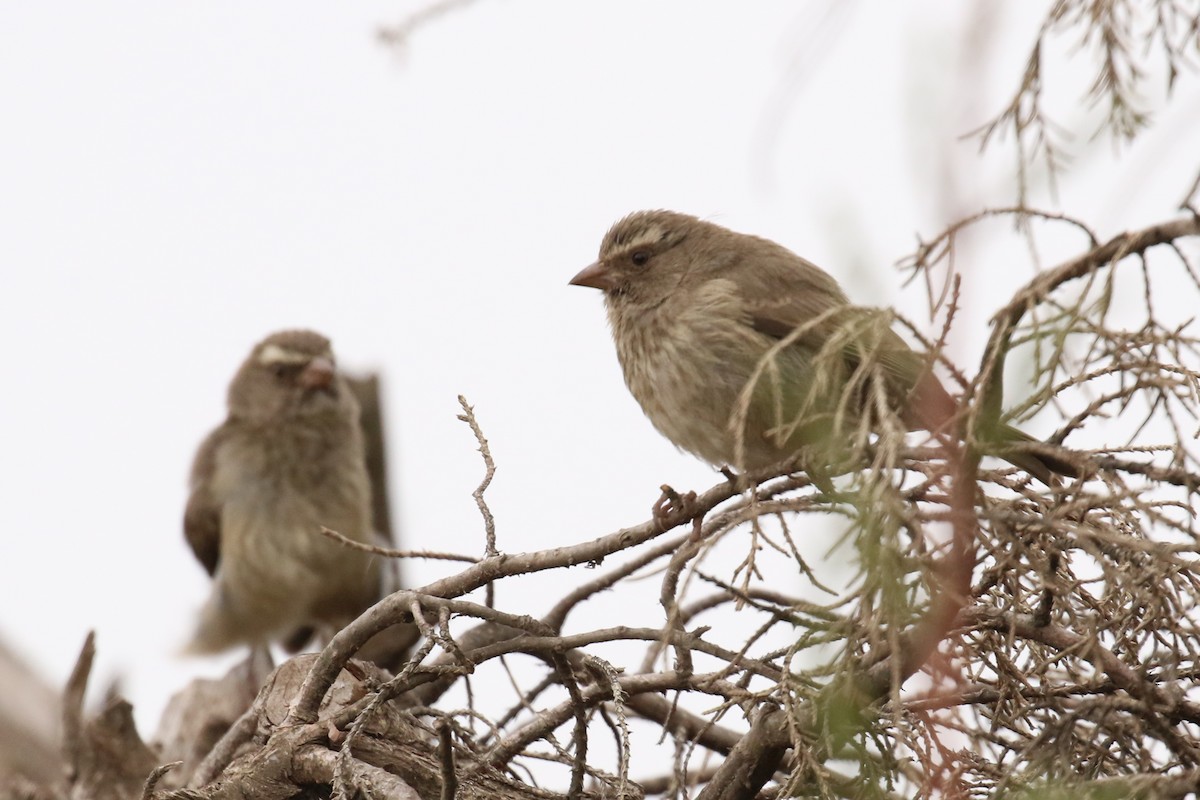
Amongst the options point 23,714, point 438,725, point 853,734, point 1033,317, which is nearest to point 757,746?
point 853,734

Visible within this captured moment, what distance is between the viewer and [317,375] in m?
8.48

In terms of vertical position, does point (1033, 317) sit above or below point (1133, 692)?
above

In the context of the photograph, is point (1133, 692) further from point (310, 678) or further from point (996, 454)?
point (310, 678)

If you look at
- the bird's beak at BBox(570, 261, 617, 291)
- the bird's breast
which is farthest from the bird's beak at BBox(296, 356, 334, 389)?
the bird's breast

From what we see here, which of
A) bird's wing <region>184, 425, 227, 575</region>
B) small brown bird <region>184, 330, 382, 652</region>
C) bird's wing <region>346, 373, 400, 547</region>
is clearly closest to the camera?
small brown bird <region>184, 330, 382, 652</region>

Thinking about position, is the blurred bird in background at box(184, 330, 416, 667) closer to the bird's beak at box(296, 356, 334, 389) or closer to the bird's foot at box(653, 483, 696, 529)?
the bird's beak at box(296, 356, 334, 389)

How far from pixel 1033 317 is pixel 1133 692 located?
0.88m

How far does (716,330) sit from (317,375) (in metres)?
4.07

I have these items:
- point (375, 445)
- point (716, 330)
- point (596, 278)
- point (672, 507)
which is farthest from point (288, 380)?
point (672, 507)

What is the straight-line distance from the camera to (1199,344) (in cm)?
267

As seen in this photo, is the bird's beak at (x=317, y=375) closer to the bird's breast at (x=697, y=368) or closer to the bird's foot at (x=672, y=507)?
the bird's breast at (x=697, y=368)

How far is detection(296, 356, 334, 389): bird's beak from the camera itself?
847cm

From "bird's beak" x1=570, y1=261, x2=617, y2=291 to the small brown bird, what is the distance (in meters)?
2.89

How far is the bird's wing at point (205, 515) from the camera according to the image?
8.29m
